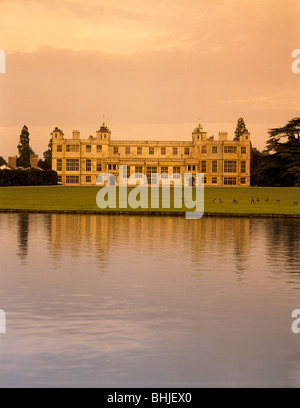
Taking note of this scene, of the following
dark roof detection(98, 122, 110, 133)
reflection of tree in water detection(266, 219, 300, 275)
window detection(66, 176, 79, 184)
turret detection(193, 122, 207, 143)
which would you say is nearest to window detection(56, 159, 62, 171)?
window detection(66, 176, 79, 184)

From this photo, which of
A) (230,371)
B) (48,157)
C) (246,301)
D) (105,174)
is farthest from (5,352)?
(48,157)

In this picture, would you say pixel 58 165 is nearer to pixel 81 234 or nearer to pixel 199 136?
pixel 199 136

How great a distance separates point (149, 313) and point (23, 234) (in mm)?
15798

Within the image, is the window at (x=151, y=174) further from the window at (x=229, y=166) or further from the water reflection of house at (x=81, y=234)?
the water reflection of house at (x=81, y=234)

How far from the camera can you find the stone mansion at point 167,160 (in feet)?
414

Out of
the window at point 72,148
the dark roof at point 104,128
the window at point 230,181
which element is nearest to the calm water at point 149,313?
the window at point 230,181

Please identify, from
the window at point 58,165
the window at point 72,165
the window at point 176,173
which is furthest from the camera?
the window at point 72,165

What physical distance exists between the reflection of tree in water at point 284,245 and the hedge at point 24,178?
6449 cm

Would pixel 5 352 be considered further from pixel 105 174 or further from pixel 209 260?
pixel 105 174

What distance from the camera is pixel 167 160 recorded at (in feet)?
420

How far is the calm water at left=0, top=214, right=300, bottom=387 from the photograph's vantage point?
8.70 m

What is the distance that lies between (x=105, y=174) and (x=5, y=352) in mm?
117212

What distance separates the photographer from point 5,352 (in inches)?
376

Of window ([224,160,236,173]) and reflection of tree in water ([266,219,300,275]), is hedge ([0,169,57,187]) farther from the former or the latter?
reflection of tree in water ([266,219,300,275])
